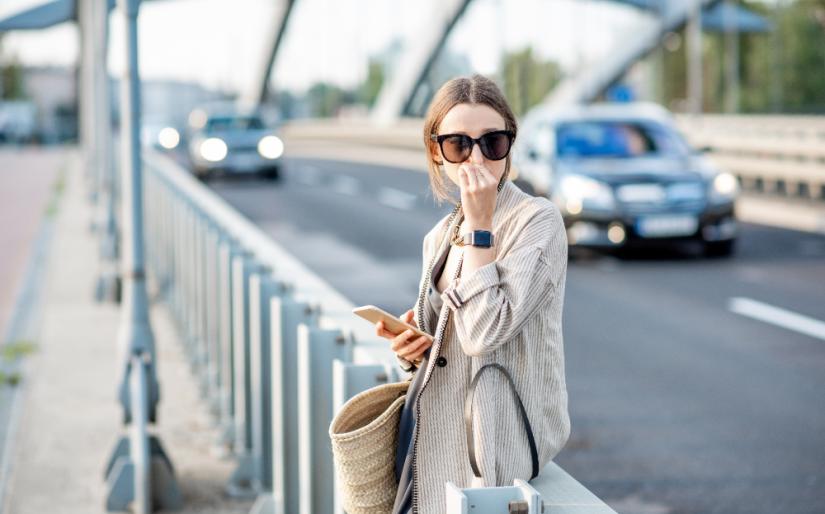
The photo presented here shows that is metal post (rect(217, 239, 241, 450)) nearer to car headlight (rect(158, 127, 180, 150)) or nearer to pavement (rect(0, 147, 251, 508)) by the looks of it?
pavement (rect(0, 147, 251, 508))

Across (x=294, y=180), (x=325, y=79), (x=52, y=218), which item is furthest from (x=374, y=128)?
(x=325, y=79)

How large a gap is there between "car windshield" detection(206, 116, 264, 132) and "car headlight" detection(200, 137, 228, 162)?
2.97 ft

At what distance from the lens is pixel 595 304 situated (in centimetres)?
1082

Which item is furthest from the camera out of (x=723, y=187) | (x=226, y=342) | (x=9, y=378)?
(x=723, y=187)

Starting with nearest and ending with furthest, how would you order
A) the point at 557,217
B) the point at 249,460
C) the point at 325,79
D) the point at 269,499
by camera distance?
1. the point at 557,217
2. the point at 269,499
3. the point at 249,460
4. the point at 325,79

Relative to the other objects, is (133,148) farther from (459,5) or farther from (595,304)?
(459,5)

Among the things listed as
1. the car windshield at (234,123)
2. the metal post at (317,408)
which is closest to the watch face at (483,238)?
the metal post at (317,408)

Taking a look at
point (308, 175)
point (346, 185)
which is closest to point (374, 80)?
point (308, 175)

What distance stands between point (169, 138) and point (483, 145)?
46.7m

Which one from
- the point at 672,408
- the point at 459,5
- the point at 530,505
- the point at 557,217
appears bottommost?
the point at 672,408

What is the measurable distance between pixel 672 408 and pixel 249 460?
2457 millimetres

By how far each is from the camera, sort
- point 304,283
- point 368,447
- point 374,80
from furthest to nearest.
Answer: point 374,80 → point 304,283 → point 368,447

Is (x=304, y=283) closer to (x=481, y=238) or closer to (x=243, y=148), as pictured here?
(x=481, y=238)

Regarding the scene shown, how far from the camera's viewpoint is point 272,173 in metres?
28.5
